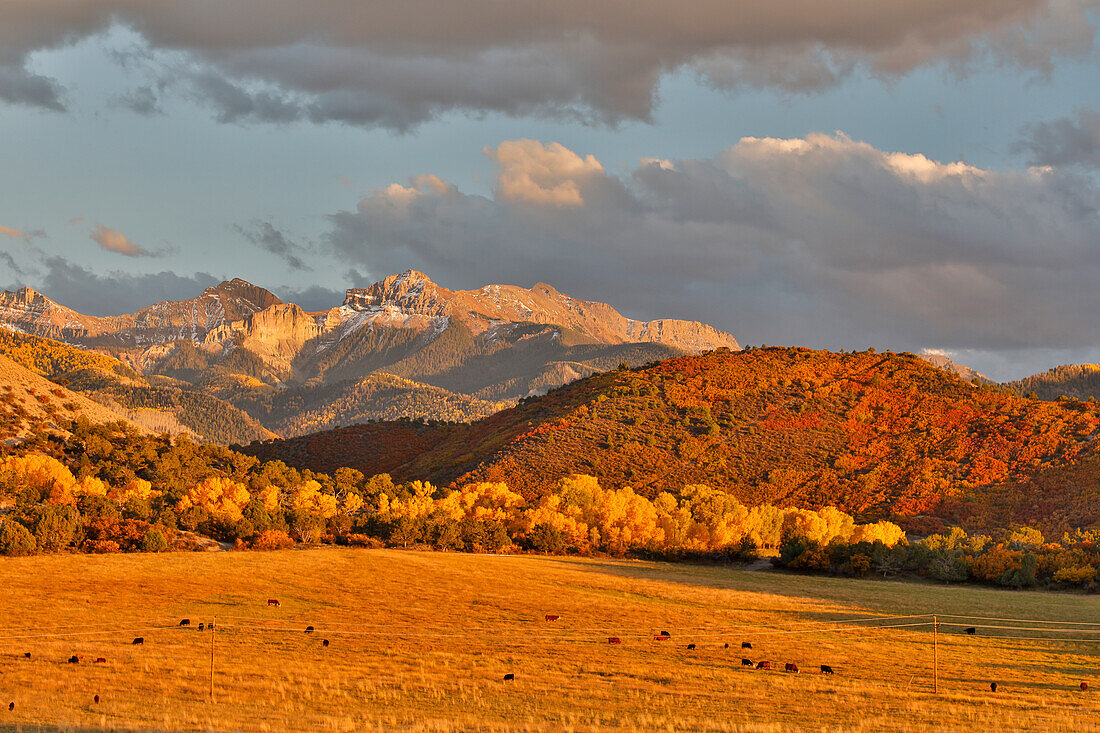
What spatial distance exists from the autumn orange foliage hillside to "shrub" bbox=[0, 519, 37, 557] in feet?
188

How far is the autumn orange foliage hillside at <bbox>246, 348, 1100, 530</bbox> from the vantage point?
10338cm

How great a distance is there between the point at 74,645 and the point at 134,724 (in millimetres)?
11573

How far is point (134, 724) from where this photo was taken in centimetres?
2123

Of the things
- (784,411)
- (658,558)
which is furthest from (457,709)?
(784,411)

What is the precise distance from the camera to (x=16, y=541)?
4988 cm

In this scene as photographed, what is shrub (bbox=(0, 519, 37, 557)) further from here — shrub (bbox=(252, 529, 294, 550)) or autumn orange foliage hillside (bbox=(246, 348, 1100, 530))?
autumn orange foliage hillside (bbox=(246, 348, 1100, 530))

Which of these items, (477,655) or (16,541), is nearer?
(477,655)

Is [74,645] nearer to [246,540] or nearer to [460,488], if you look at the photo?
[246,540]

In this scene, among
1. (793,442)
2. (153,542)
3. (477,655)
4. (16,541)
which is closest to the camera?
(477,655)

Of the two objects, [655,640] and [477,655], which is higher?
[655,640]

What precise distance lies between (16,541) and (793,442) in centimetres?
9307

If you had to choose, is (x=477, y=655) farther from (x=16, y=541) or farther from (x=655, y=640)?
(x=16, y=541)

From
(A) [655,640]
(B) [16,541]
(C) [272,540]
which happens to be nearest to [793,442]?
(C) [272,540]

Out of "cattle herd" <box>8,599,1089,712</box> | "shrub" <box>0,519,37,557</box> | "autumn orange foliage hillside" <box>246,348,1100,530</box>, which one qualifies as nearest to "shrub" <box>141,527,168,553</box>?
"shrub" <box>0,519,37,557</box>
